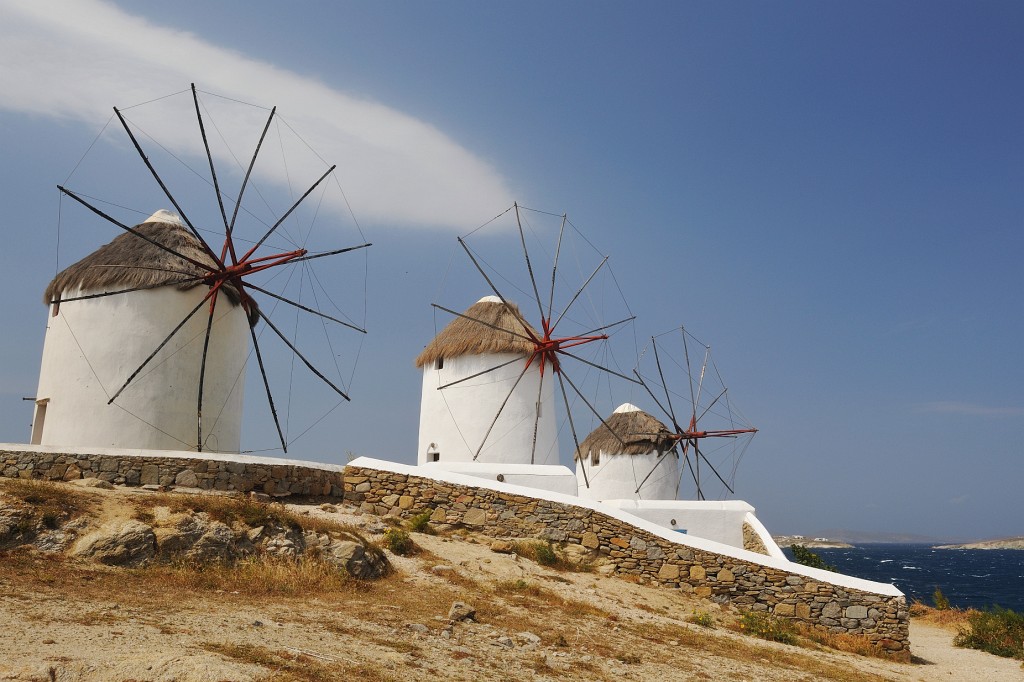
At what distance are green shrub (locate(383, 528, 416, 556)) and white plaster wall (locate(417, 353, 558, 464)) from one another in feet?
26.6

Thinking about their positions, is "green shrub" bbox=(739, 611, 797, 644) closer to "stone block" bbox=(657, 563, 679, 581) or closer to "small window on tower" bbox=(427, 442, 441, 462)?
Answer: "stone block" bbox=(657, 563, 679, 581)

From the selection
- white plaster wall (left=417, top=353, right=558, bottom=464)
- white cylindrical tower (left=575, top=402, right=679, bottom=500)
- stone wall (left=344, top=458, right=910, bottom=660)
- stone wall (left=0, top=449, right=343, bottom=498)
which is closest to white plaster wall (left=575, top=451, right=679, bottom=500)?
white cylindrical tower (left=575, top=402, right=679, bottom=500)

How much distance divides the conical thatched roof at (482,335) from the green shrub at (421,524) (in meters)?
7.37

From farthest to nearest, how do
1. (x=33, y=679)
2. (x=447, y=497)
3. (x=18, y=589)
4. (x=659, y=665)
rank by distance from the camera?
1. (x=447, y=497)
2. (x=659, y=665)
3. (x=18, y=589)
4. (x=33, y=679)

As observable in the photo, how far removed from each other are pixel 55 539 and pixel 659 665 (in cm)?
660

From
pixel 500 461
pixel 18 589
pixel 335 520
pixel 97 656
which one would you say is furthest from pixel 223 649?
pixel 500 461

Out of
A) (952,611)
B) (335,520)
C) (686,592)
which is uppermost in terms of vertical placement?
(335,520)

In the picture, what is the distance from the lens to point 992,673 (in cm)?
1134

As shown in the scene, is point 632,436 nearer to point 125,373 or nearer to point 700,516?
point 700,516

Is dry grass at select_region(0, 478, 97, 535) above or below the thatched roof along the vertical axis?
below

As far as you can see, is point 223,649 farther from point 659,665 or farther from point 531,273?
point 531,273

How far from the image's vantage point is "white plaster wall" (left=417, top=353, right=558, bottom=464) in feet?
64.0

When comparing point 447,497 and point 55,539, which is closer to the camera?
point 55,539

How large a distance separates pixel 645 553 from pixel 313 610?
19.4 ft
